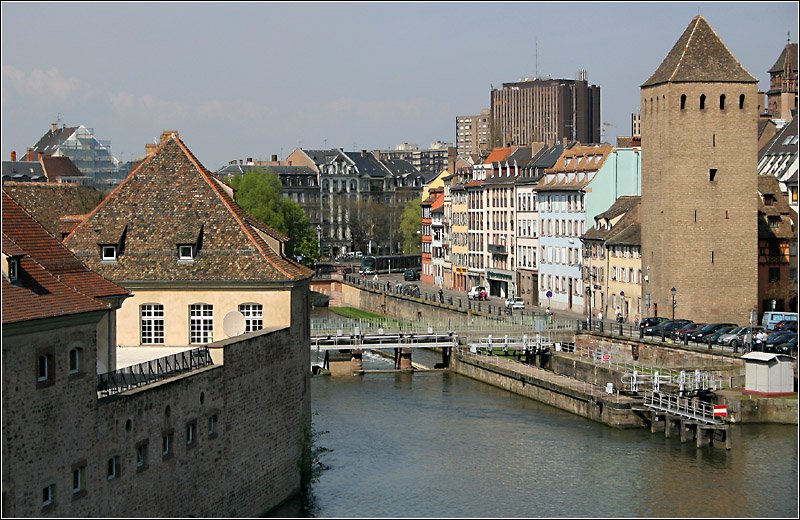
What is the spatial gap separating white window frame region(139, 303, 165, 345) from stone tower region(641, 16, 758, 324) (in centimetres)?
3889

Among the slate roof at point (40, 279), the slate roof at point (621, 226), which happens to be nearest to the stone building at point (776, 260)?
the slate roof at point (621, 226)

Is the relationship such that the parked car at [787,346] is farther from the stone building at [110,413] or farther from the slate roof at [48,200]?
the stone building at [110,413]

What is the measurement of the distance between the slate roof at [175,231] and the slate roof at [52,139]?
94.5 m

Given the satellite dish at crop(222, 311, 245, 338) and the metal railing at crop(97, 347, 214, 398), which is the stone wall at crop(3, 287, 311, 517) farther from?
the satellite dish at crop(222, 311, 245, 338)

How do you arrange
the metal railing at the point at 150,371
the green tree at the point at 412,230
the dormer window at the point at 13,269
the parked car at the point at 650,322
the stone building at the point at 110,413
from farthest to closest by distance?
the green tree at the point at 412,230
the parked car at the point at 650,322
the metal railing at the point at 150,371
the dormer window at the point at 13,269
the stone building at the point at 110,413

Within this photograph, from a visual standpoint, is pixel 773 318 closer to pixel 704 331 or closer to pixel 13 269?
pixel 704 331

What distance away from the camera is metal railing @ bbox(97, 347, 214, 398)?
29875 millimetres

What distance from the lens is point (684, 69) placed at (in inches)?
2943

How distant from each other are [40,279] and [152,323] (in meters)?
12.5

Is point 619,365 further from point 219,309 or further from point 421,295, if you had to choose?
point 421,295

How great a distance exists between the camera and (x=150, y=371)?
3209 centimetres

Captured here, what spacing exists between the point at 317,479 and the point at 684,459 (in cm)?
1225

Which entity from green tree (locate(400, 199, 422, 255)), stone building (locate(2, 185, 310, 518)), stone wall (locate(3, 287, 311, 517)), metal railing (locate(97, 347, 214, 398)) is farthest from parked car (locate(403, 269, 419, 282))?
metal railing (locate(97, 347, 214, 398))

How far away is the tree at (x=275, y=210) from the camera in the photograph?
122750 millimetres
